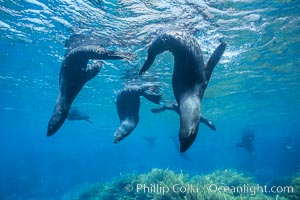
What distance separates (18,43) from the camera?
15.5 metres

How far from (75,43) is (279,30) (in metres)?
11.4

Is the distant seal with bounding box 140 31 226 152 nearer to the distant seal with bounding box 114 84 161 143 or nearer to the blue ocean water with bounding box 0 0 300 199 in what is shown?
the distant seal with bounding box 114 84 161 143

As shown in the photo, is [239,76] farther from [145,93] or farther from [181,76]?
[181,76]

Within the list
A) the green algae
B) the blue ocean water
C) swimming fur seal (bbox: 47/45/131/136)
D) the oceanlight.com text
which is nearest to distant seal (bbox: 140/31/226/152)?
swimming fur seal (bbox: 47/45/131/136)

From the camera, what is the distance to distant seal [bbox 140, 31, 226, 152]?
3609 millimetres

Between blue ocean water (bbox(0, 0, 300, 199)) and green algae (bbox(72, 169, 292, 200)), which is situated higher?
blue ocean water (bbox(0, 0, 300, 199))

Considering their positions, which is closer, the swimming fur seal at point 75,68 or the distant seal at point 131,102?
the swimming fur seal at point 75,68

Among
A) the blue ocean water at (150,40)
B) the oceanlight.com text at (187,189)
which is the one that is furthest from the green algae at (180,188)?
the blue ocean water at (150,40)

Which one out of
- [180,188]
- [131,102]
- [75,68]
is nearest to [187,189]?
[180,188]

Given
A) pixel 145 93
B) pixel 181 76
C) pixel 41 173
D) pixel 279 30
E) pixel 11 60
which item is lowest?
pixel 181 76

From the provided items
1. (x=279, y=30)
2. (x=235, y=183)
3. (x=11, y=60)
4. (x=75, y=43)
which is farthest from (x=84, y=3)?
(x=235, y=183)

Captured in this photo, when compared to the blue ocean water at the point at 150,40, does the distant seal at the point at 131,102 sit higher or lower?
lower

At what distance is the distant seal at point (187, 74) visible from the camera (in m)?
3.61

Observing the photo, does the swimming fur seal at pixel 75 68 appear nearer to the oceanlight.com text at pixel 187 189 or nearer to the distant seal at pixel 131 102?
the distant seal at pixel 131 102
